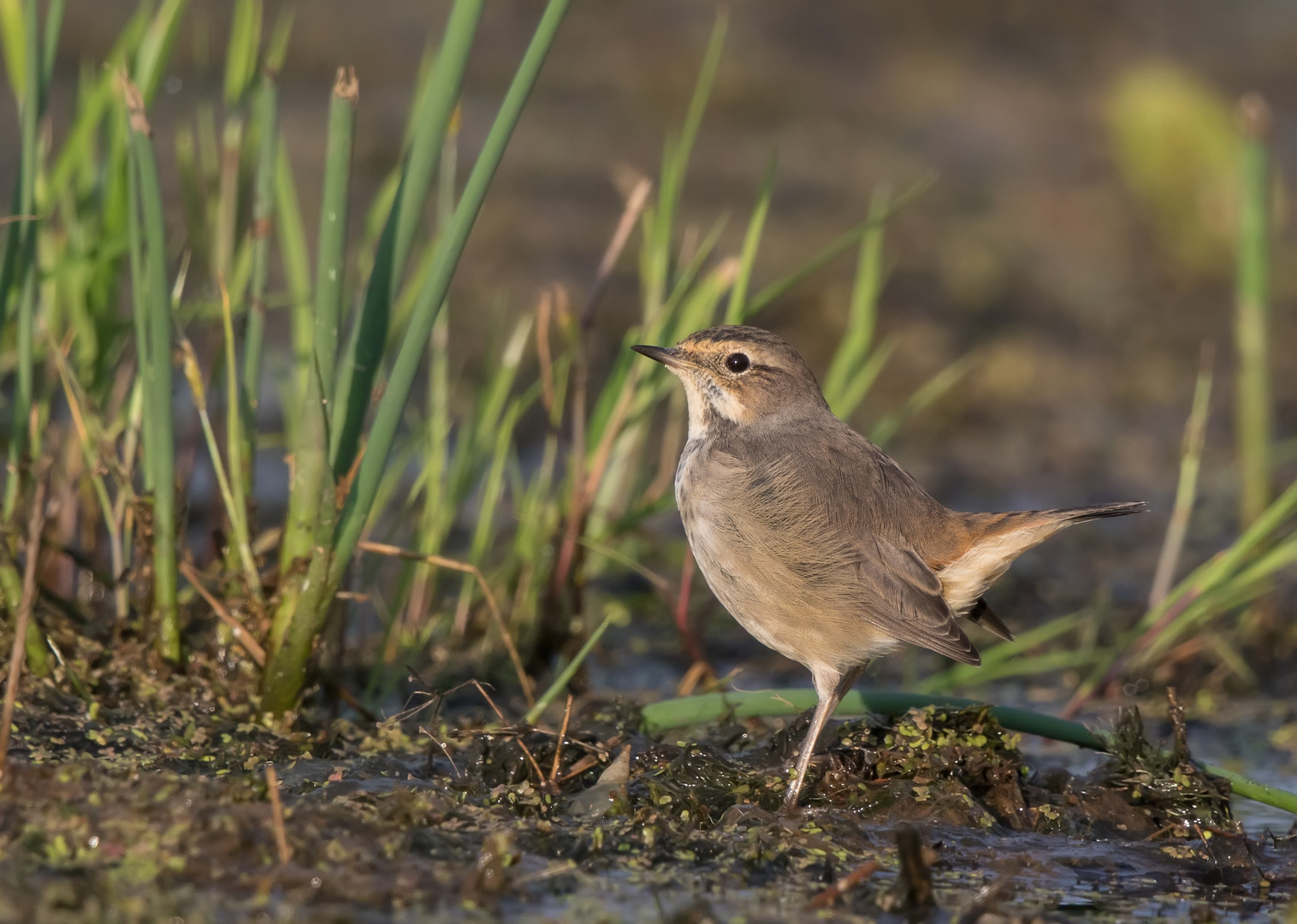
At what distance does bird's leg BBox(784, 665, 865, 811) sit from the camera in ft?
15.0

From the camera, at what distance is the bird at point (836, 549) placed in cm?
471

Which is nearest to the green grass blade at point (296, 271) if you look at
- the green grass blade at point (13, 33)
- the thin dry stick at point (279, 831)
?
the green grass blade at point (13, 33)

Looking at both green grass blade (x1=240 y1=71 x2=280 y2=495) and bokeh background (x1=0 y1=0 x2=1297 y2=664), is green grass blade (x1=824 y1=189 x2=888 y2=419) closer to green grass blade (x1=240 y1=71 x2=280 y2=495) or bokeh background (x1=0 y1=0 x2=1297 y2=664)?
bokeh background (x1=0 y1=0 x2=1297 y2=664)

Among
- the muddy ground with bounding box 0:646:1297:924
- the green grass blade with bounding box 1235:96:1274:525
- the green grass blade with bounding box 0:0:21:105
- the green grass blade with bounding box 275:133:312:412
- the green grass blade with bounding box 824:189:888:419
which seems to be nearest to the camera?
the muddy ground with bounding box 0:646:1297:924

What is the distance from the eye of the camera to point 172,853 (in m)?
3.72

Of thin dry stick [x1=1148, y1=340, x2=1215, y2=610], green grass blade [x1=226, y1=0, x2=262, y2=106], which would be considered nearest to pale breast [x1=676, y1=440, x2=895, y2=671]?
thin dry stick [x1=1148, y1=340, x2=1215, y2=610]

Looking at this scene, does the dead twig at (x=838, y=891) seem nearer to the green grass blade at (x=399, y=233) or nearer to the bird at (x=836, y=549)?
the bird at (x=836, y=549)

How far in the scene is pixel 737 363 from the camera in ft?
17.8

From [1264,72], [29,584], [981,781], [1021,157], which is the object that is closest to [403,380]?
[29,584]

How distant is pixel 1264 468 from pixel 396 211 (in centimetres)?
541

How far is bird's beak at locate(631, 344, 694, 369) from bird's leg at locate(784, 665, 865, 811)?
1.25 metres

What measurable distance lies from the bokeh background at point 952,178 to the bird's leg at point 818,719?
10.4ft

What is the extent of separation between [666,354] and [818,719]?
4.74 feet

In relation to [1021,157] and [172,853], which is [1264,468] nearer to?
[172,853]
